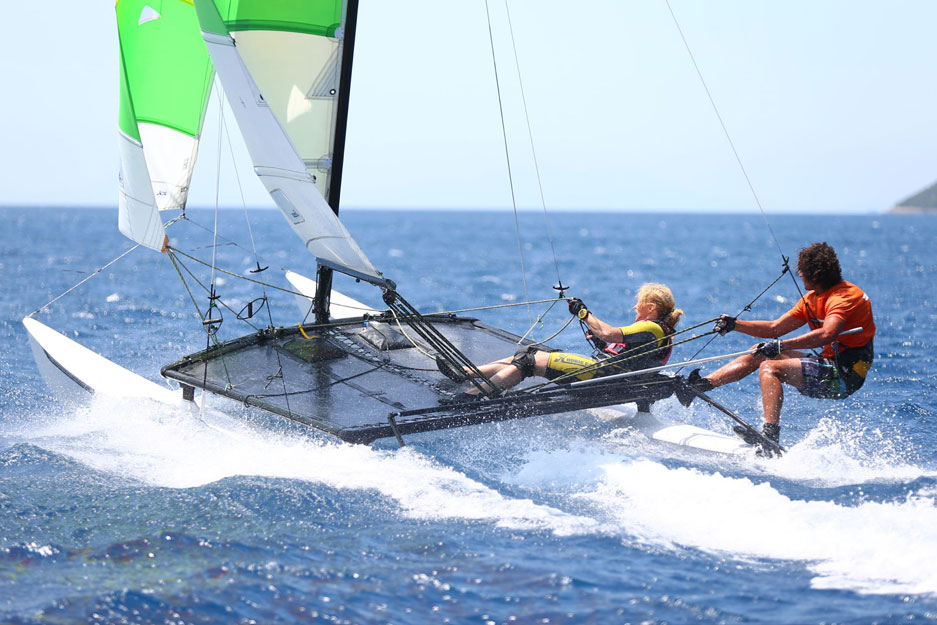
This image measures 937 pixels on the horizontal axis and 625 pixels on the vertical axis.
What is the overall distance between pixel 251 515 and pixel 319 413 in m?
1.10

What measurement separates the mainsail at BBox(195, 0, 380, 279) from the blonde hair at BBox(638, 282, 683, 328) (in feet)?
6.01

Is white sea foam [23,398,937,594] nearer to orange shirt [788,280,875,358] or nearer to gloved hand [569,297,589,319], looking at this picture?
orange shirt [788,280,875,358]

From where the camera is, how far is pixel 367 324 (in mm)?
7625

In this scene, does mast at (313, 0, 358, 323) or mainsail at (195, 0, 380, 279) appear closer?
mainsail at (195, 0, 380, 279)

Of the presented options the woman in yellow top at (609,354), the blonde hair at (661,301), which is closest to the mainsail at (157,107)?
the woman in yellow top at (609,354)

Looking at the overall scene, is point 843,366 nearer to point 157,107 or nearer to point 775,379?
point 775,379

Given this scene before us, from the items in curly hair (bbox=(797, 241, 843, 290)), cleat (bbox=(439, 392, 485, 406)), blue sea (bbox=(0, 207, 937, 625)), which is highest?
curly hair (bbox=(797, 241, 843, 290))

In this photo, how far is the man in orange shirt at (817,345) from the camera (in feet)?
19.5

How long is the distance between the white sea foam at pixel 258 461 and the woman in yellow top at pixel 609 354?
37.2 inches

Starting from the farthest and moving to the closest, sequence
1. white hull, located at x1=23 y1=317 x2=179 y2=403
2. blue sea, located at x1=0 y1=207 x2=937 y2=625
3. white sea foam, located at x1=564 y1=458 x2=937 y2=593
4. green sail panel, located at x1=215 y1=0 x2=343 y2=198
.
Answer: green sail panel, located at x1=215 y1=0 x2=343 y2=198, white hull, located at x1=23 y1=317 x2=179 y2=403, white sea foam, located at x1=564 y1=458 x2=937 y2=593, blue sea, located at x1=0 y1=207 x2=937 y2=625

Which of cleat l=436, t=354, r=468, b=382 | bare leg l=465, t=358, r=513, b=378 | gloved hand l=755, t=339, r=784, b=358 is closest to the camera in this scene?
gloved hand l=755, t=339, r=784, b=358

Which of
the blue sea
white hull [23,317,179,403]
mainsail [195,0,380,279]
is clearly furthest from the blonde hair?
white hull [23,317,179,403]

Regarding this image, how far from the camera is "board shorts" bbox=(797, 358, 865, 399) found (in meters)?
6.10

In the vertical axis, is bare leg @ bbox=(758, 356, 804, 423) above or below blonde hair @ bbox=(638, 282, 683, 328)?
below
